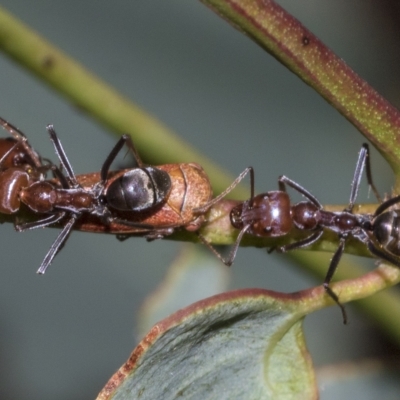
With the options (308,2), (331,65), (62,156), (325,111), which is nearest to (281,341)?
(331,65)

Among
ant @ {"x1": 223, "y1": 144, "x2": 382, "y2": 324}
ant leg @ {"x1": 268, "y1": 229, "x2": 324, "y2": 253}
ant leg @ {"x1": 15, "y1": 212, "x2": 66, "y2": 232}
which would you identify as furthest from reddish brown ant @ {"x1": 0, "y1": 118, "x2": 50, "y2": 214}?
ant leg @ {"x1": 268, "y1": 229, "x2": 324, "y2": 253}

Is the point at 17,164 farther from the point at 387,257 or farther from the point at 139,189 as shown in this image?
the point at 387,257

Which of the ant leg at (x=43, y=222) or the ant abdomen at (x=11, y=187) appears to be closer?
the ant abdomen at (x=11, y=187)

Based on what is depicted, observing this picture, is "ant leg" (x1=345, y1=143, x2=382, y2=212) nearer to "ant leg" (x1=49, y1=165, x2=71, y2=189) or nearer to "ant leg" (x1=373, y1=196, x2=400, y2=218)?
"ant leg" (x1=373, y1=196, x2=400, y2=218)

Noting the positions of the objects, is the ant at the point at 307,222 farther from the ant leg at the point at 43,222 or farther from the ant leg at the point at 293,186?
the ant leg at the point at 43,222

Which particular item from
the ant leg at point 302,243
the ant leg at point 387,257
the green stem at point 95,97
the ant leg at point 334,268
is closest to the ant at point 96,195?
the green stem at point 95,97

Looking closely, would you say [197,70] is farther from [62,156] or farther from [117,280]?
[62,156]
